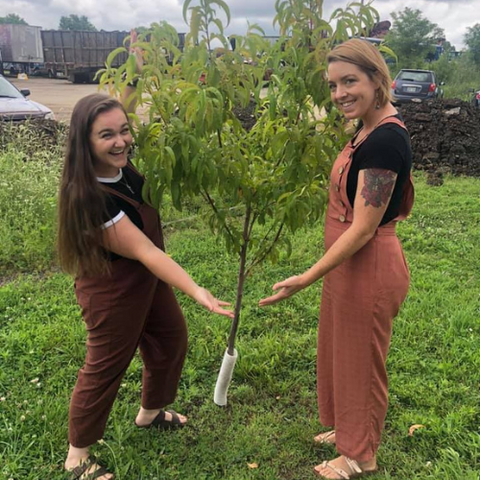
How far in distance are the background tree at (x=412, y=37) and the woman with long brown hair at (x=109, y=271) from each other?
28.5 metres

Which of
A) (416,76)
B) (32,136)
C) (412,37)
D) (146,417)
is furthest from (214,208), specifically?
(412,37)

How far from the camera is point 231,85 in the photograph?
6.42 ft

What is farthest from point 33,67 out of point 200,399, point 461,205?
point 200,399

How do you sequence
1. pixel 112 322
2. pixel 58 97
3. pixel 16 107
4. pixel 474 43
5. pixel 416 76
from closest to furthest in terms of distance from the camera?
pixel 112 322 → pixel 16 107 → pixel 416 76 → pixel 58 97 → pixel 474 43

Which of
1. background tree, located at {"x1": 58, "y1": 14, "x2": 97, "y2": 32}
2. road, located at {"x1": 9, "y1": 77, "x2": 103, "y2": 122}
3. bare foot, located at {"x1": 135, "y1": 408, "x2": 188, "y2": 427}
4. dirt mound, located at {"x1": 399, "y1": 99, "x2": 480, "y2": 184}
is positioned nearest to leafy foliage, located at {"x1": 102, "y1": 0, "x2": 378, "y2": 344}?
bare foot, located at {"x1": 135, "y1": 408, "x2": 188, "y2": 427}

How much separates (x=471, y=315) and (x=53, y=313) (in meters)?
3.37

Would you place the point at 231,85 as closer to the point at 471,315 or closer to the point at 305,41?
the point at 305,41

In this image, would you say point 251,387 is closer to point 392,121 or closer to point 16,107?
point 392,121

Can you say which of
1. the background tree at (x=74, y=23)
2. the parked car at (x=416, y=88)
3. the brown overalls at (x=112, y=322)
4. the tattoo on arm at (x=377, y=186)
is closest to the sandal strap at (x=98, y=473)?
the brown overalls at (x=112, y=322)

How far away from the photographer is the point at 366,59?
1.78 m

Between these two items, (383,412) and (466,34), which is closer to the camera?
(383,412)

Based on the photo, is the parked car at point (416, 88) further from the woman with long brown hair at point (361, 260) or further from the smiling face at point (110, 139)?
the smiling face at point (110, 139)

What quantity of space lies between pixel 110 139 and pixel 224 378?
155cm

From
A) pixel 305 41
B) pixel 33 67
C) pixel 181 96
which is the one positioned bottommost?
pixel 33 67
